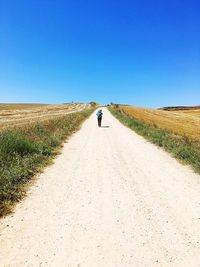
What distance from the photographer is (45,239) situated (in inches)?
220

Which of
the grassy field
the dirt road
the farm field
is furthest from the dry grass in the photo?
the farm field

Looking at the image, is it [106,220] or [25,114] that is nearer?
[106,220]

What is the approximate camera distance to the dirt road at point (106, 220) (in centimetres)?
497

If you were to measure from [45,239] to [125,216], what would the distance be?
1871 millimetres

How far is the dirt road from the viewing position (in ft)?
16.3

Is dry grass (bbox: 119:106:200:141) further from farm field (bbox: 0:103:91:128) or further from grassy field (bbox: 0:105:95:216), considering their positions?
farm field (bbox: 0:103:91:128)

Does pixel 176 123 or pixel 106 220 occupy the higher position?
pixel 106 220

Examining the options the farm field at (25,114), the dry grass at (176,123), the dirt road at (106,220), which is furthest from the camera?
the farm field at (25,114)

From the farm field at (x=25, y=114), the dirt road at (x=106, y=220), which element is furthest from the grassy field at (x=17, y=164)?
the farm field at (x=25, y=114)

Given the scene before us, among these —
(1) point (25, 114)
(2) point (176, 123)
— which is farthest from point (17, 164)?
(1) point (25, 114)

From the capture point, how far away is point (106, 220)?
6.43 metres

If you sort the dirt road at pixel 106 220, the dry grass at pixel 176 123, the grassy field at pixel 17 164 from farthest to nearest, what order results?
the dry grass at pixel 176 123
the grassy field at pixel 17 164
the dirt road at pixel 106 220

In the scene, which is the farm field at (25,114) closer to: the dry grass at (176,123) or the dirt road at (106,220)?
the dry grass at (176,123)

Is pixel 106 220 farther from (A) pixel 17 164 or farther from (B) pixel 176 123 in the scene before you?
(B) pixel 176 123
